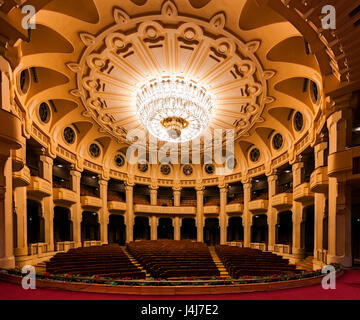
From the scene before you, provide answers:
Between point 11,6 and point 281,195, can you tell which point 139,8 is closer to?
point 11,6

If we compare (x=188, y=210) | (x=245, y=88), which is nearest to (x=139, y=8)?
(x=245, y=88)

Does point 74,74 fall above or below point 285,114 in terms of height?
above

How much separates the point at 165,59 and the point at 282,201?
10.5m

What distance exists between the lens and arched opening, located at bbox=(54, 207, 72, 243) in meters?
15.9

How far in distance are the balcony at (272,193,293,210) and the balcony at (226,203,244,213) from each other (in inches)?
142

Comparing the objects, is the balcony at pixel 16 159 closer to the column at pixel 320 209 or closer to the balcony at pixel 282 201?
the column at pixel 320 209

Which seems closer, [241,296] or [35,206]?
[241,296]

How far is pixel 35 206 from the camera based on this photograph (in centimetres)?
1373

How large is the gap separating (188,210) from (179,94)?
13.2 m

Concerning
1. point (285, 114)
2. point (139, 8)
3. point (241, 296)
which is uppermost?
point (139, 8)

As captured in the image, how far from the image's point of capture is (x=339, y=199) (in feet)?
23.9

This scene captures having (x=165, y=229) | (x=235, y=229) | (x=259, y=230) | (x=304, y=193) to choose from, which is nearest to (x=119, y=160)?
(x=165, y=229)

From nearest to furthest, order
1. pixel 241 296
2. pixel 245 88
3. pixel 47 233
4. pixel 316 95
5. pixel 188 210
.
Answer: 1. pixel 241 296
2. pixel 316 95
3. pixel 245 88
4. pixel 47 233
5. pixel 188 210

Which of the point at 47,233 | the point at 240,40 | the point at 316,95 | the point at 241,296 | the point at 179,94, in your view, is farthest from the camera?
the point at 47,233
